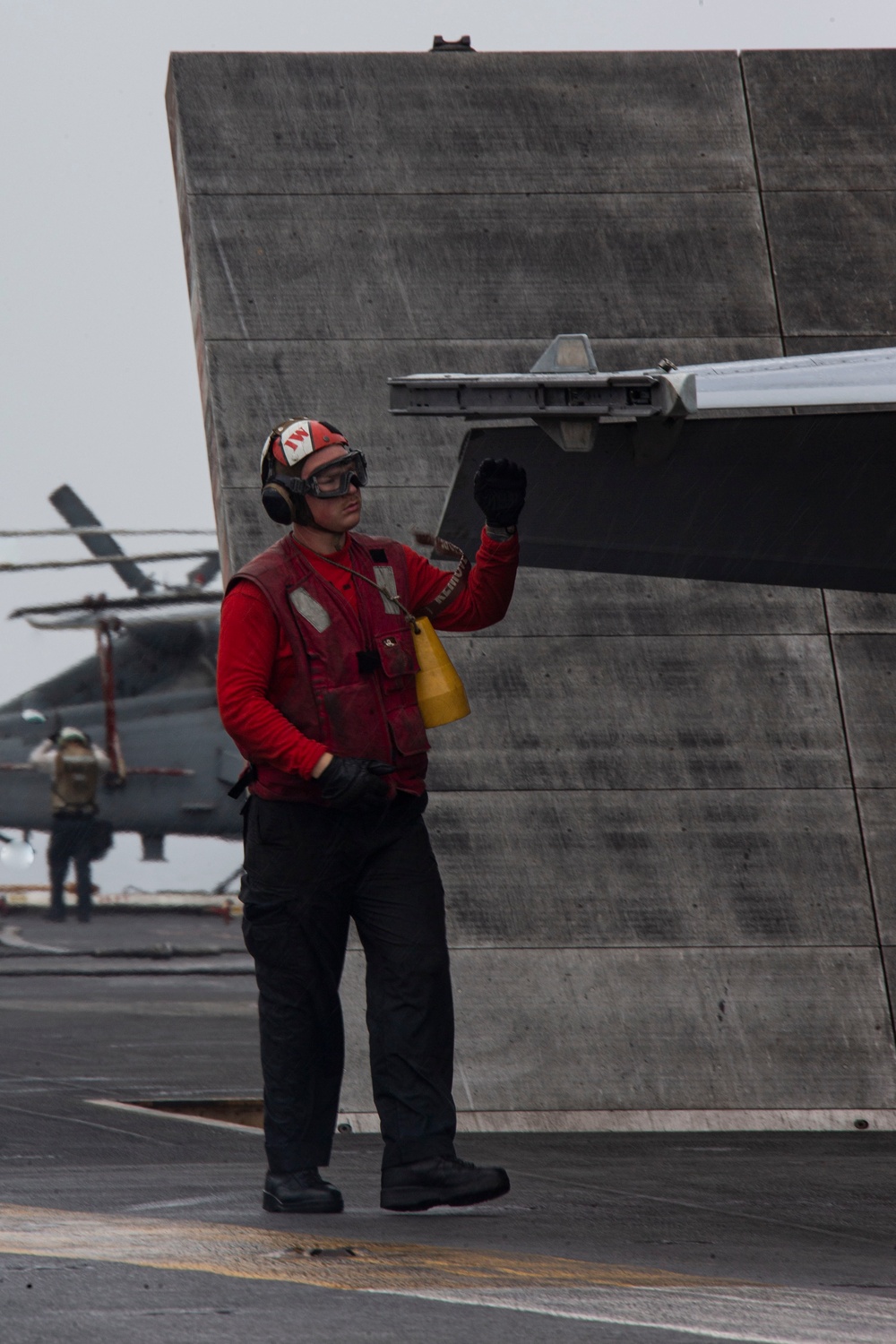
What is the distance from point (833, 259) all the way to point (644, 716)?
2254 mm

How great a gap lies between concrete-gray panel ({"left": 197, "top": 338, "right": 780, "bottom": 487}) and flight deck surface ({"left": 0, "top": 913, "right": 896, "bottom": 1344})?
8.64 ft

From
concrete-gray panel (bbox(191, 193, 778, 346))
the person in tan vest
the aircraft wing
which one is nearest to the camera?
the aircraft wing

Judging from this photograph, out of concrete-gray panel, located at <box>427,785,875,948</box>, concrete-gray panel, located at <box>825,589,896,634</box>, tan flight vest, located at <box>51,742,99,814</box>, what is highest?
tan flight vest, located at <box>51,742,99,814</box>

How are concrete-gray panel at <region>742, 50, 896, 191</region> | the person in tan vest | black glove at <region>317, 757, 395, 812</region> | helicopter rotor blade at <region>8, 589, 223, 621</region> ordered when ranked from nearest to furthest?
black glove at <region>317, 757, 395, 812</region>
concrete-gray panel at <region>742, 50, 896, 191</region>
the person in tan vest
helicopter rotor blade at <region>8, 589, 223, 621</region>

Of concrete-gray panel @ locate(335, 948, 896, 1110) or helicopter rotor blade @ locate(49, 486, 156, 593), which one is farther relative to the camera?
helicopter rotor blade @ locate(49, 486, 156, 593)

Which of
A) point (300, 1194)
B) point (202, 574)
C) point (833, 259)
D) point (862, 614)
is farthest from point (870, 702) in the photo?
point (202, 574)

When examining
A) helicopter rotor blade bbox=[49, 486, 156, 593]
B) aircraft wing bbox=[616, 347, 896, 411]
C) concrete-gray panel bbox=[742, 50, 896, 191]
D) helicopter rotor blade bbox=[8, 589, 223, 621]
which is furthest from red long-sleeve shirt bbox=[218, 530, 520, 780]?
helicopter rotor blade bbox=[49, 486, 156, 593]

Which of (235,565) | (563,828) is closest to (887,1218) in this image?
(563,828)

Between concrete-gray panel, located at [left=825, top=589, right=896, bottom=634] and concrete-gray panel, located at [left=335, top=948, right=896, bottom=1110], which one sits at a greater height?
concrete-gray panel, located at [left=825, top=589, right=896, bottom=634]

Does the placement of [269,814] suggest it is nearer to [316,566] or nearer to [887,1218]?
[316,566]

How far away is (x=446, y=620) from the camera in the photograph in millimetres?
4758

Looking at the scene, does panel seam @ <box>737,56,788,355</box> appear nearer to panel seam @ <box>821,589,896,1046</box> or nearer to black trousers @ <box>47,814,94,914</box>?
panel seam @ <box>821,589,896,1046</box>

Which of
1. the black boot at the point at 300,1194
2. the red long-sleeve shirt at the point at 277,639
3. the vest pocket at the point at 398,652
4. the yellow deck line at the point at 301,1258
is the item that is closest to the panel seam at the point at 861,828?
the red long-sleeve shirt at the point at 277,639

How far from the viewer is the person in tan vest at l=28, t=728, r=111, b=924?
29.2 metres
